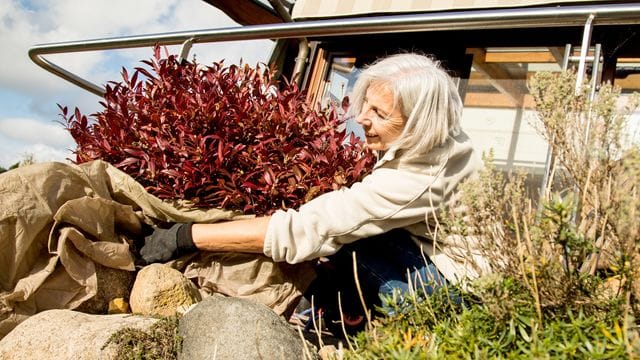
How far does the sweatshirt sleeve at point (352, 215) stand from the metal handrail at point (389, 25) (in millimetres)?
993

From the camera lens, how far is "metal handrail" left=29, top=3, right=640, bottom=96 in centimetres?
278

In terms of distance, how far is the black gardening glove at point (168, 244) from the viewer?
274 centimetres

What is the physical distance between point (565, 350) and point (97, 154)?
8.25 ft

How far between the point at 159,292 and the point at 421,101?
1397 mm

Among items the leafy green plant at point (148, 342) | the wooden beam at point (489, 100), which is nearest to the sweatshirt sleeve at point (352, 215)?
the leafy green plant at point (148, 342)

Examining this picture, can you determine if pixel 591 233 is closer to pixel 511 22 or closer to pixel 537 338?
pixel 537 338

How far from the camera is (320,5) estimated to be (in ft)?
16.9

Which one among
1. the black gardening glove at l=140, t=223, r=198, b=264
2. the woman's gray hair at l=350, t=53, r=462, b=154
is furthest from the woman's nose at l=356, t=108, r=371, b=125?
the black gardening glove at l=140, t=223, r=198, b=264

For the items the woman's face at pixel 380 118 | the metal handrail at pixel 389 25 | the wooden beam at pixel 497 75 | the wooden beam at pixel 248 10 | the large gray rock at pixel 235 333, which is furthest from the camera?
the wooden beam at pixel 248 10

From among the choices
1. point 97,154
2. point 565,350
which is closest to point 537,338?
point 565,350

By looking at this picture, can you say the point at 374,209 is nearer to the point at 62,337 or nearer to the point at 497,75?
the point at 62,337

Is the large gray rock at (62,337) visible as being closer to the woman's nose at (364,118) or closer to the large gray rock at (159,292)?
the large gray rock at (159,292)

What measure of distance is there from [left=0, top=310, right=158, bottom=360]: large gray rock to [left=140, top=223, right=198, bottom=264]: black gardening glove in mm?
415

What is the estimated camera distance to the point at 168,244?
9.11 feet
